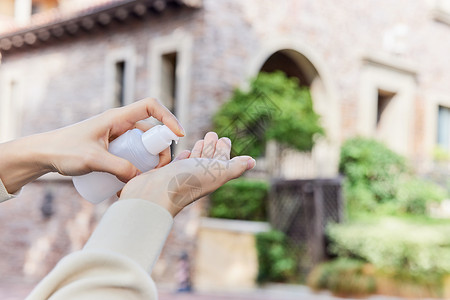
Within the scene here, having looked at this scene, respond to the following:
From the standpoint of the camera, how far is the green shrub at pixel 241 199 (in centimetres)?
1072

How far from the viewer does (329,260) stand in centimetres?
1011

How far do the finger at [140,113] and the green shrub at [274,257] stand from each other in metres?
9.07

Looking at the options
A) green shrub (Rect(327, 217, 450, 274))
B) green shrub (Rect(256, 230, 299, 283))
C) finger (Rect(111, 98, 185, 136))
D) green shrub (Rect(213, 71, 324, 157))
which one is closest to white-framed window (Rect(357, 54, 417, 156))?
green shrub (Rect(213, 71, 324, 157))

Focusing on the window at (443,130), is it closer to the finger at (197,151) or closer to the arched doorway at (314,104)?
the arched doorway at (314,104)

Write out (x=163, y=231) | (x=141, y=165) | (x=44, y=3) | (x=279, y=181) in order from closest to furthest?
(x=163, y=231) → (x=141, y=165) → (x=279, y=181) → (x=44, y=3)

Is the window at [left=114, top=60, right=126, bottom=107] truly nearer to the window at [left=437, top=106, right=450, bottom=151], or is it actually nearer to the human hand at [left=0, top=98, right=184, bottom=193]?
the window at [left=437, top=106, right=450, bottom=151]

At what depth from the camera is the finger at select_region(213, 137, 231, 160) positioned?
1210mm

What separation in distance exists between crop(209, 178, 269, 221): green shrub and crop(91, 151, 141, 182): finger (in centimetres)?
944

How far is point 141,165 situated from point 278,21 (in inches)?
443

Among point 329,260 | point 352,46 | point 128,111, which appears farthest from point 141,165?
point 352,46

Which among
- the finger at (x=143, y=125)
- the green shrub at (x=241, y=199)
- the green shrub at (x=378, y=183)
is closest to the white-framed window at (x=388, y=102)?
the green shrub at (x=378, y=183)

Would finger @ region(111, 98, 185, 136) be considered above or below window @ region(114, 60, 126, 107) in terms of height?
above

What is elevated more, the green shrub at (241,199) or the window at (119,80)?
the window at (119,80)

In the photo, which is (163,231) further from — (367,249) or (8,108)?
(8,108)
